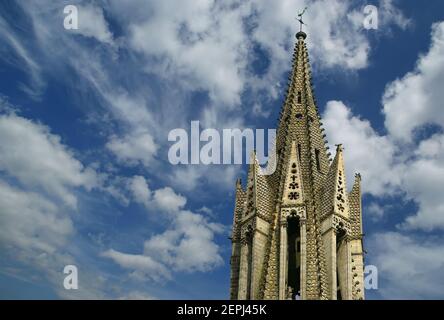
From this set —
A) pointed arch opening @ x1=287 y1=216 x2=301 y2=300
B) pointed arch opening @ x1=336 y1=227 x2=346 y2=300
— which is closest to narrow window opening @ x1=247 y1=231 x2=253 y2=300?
pointed arch opening @ x1=287 y1=216 x2=301 y2=300

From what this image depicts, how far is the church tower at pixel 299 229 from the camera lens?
29.3 m

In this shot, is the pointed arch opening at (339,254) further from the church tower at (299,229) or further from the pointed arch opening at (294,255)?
the pointed arch opening at (294,255)

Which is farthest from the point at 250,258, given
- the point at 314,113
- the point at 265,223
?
the point at 314,113

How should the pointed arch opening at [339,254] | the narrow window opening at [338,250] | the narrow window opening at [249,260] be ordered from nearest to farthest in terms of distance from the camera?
the narrow window opening at [249,260]
the pointed arch opening at [339,254]
the narrow window opening at [338,250]

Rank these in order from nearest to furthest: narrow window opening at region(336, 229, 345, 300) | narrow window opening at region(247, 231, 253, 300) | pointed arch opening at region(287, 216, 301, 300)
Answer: narrow window opening at region(247, 231, 253, 300)
narrow window opening at region(336, 229, 345, 300)
pointed arch opening at region(287, 216, 301, 300)

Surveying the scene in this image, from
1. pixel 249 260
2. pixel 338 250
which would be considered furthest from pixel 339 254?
pixel 249 260

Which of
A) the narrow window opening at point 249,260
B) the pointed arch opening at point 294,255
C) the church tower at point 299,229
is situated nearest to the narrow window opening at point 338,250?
the church tower at point 299,229

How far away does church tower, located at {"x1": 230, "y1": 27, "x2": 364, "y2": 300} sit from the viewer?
2930 cm

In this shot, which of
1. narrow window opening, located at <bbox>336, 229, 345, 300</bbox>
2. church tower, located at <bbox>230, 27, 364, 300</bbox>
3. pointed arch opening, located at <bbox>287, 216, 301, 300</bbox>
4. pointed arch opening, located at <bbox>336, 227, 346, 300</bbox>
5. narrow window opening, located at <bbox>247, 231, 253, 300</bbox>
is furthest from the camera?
pointed arch opening, located at <bbox>287, 216, 301, 300</bbox>

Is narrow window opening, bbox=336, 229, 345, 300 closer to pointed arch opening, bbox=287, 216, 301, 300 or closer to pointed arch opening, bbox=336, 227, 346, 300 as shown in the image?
pointed arch opening, bbox=336, 227, 346, 300

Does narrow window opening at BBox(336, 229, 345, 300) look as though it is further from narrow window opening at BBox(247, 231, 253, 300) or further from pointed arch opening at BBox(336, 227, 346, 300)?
narrow window opening at BBox(247, 231, 253, 300)

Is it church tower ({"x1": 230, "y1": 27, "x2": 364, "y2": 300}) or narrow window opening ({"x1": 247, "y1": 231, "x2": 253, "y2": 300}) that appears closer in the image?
church tower ({"x1": 230, "y1": 27, "x2": 364, "y2": 300})
